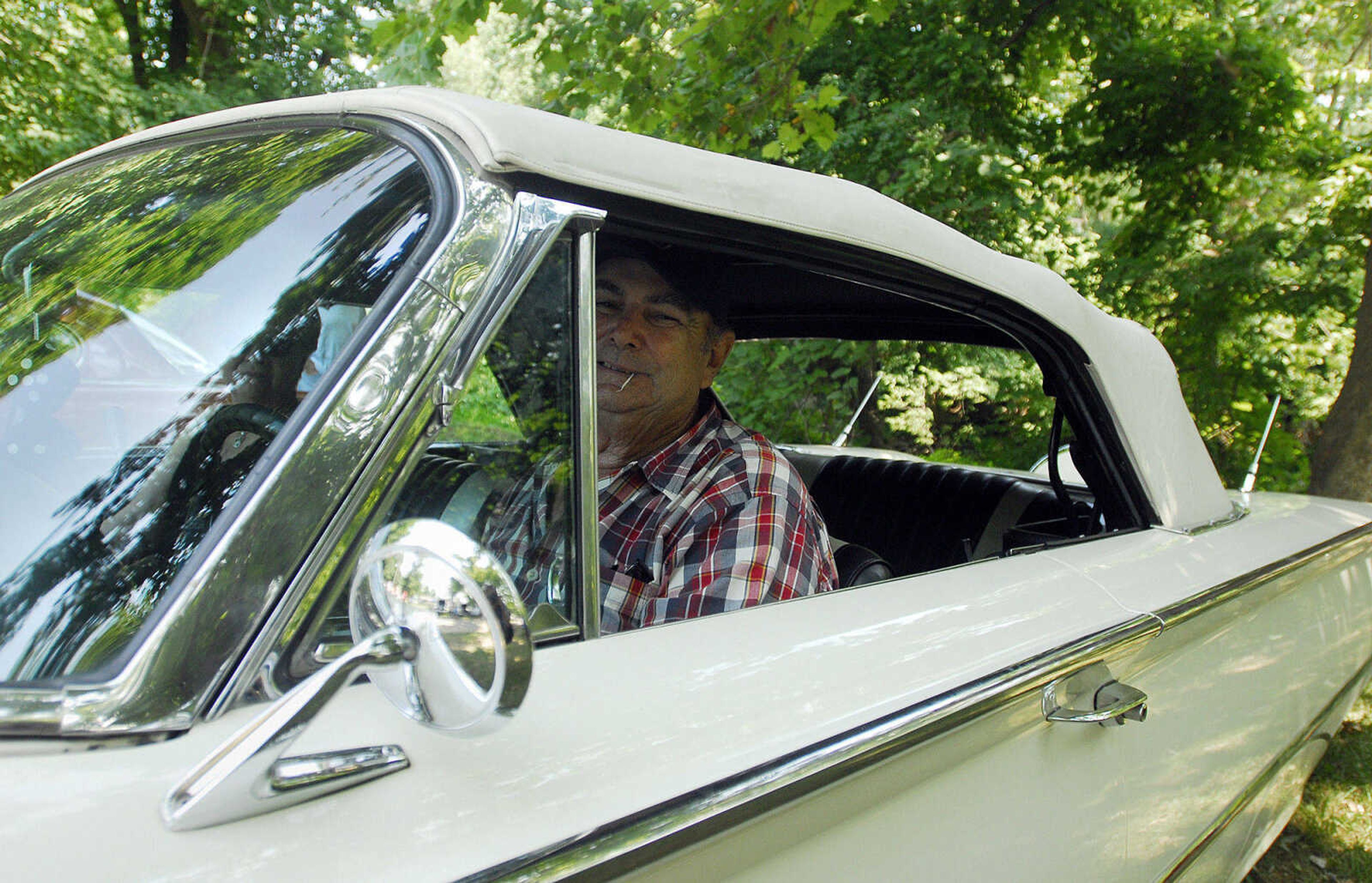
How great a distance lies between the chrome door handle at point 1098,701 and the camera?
1.50 meters

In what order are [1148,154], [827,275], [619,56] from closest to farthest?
[827,275] → [619,56] → [1148,154]

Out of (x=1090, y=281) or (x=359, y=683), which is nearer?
(x=359, y=683)

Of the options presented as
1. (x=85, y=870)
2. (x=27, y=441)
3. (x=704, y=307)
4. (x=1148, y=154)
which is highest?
(x=1148, y=154)

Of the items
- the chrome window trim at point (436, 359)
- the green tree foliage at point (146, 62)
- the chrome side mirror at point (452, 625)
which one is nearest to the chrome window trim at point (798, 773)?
the chrome side mirror at point (452, 625)

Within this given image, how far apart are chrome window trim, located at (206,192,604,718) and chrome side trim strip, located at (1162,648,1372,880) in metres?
1.51

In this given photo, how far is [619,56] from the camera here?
6.03 metres

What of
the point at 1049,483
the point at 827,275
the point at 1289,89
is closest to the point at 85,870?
the point at 827,275

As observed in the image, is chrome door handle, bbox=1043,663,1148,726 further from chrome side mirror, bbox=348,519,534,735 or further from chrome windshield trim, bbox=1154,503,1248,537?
chrome side mirror, bbox=348,519,534,735

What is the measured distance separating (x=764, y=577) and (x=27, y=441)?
3.40 feet

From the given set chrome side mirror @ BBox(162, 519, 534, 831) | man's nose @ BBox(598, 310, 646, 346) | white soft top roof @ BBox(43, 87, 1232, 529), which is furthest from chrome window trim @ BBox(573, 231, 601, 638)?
man's nose @ BBox(598, 310, 646, 346)

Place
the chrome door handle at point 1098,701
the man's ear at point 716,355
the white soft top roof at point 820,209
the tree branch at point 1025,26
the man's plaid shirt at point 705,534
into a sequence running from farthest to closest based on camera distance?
1. the tree branch at point 1025,26
2. the man's ear at point 716,355
3. the man's plaid shirt at point 705,534
4. the chrome door handle at point 1098,701
5. the white soft top roof at point 820,209

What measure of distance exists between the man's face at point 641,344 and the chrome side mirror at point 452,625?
1.22 m

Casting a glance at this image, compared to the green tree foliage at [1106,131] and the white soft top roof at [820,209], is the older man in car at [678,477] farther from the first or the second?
the green tree foliage at [1106,131]

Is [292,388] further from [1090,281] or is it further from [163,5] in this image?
[163,5]
